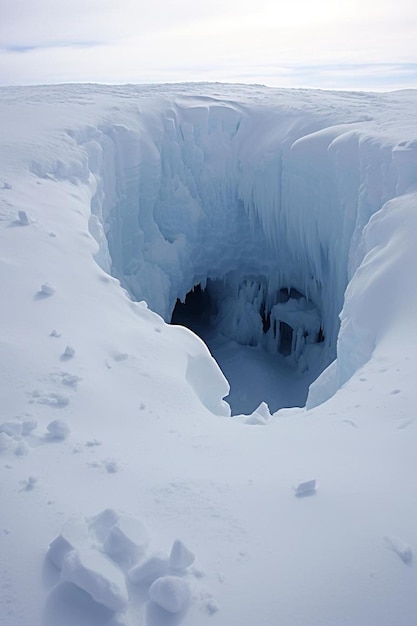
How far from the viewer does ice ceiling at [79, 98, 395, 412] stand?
7680 millimetres

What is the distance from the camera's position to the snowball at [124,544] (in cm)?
170

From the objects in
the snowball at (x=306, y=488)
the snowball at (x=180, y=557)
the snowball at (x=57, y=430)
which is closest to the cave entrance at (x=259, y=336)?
the snowball at (x=57, y=430)

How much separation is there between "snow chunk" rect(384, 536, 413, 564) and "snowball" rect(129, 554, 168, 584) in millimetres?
759

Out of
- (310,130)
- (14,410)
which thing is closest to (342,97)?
(310,130)

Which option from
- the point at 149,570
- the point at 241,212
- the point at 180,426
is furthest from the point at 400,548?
the point at 241,212

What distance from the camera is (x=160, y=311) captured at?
9.36m

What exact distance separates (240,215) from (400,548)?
8.80 m

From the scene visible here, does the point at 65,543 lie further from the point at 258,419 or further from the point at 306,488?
the point at 258,419

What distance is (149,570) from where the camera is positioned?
164 centimetres

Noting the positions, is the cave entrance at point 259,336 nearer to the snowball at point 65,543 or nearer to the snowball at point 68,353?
the snowball at point 68,353

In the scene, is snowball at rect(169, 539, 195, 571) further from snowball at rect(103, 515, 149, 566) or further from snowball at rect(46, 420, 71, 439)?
snowball at rect(46, 420, 71, 439)

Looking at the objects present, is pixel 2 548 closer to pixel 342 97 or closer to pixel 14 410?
pixel 14 410

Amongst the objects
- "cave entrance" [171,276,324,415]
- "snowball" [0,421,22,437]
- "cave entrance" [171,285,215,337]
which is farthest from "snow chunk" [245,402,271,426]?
"cave entrance" [171,285,215,337]

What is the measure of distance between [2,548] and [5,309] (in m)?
1.80
